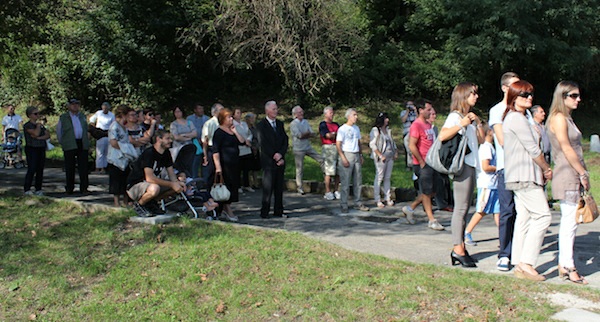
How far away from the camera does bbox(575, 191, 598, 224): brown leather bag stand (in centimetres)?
619

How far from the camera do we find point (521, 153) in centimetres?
633

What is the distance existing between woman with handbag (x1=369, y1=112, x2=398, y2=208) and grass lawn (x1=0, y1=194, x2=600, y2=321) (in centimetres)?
377

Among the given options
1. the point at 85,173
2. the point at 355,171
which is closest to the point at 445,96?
the point at 355,171

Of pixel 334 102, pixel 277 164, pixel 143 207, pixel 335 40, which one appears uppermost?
pixel 335 40

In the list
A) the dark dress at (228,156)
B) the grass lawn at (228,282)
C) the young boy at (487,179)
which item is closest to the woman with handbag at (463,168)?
the grass lawn at (228,282)

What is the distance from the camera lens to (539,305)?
563cm

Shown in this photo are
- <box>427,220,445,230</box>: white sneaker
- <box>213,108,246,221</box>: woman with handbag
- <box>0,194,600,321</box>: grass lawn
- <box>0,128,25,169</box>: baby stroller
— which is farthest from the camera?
<box>0,128,25,169</box>: baby stroller

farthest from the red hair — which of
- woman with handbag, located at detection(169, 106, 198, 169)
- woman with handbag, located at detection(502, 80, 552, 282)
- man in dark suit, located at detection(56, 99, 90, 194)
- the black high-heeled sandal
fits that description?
man in dark suit, located at detection(56, 99, 90, 194)

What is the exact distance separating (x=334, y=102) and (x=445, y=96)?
4.36m

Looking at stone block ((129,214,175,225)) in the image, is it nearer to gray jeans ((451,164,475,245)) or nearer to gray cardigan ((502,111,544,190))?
gray jeans ((451,164,475,245))

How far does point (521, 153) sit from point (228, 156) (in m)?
4.78

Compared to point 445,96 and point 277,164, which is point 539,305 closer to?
point 277,164

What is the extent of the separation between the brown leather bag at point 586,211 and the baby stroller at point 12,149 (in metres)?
14.4

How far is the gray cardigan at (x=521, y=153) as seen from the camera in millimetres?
6230
